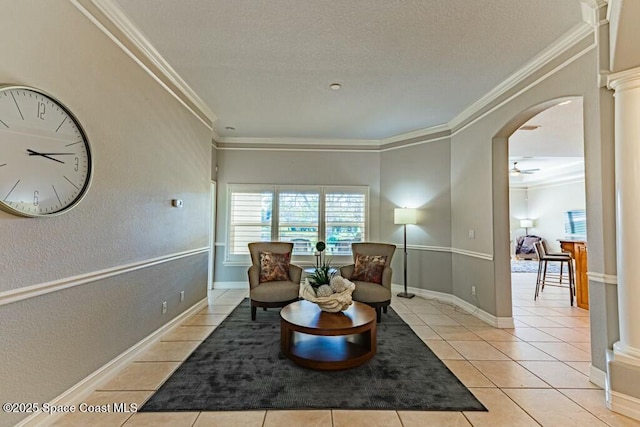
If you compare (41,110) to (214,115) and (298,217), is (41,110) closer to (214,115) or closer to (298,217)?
(214,115)

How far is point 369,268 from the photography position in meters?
4.18

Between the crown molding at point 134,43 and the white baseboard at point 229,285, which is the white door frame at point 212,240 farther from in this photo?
the crown molding at point 134,43

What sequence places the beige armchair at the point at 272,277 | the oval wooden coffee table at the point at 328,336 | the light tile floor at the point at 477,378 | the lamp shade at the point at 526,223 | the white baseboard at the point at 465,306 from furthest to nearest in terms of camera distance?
the lamp shade at the point at 526,223 < the beige armchair at the point at 272,277 < the white baseboard at the point at 465,306 < the oval wooden coffee table at the point at 328,336 < the light tile floor at the point at 477,378

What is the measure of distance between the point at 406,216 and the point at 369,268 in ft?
4.57

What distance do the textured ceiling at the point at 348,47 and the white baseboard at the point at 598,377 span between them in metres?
2.83

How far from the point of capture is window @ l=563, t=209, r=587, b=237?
29.1 feet

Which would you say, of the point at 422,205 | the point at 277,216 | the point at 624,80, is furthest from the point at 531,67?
the point at 277,216

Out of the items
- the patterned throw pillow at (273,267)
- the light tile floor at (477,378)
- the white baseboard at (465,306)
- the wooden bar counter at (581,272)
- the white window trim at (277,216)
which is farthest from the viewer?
the white window trim at (277,216)

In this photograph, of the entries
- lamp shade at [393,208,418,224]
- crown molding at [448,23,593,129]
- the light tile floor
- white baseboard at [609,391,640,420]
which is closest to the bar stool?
the light tile floor

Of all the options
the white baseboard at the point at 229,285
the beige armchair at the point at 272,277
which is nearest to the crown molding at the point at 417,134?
the beige armchair at the point at 272,277

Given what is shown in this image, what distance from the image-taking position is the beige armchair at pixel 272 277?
3.80 metres

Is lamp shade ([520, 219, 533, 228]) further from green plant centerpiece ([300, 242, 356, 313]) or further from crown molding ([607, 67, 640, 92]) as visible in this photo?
green plant centerpiece ([300, 242, 356, 313])

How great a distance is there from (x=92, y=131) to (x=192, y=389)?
208 centimetres

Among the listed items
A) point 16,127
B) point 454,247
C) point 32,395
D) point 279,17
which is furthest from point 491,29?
point 32,395
